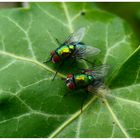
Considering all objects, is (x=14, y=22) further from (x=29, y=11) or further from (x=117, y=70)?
(x=117, y=70)

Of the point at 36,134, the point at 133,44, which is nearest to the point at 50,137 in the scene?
the point at 36,134

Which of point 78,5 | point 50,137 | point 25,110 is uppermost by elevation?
point 78,5

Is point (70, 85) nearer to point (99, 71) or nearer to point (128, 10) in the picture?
point (99, 71)

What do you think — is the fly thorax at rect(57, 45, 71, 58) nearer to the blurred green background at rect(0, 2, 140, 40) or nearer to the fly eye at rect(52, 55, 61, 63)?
the fly eye at rect(52, 55, 61, 63)

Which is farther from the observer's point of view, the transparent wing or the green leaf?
the transparent wing

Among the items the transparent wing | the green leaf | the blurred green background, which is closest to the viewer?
the green leaf

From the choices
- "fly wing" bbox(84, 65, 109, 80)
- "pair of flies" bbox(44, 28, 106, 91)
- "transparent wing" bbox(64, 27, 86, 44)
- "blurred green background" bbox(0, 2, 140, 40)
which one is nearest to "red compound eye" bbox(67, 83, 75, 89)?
"pair of flies" bbox(44, 28, 106, 91)
